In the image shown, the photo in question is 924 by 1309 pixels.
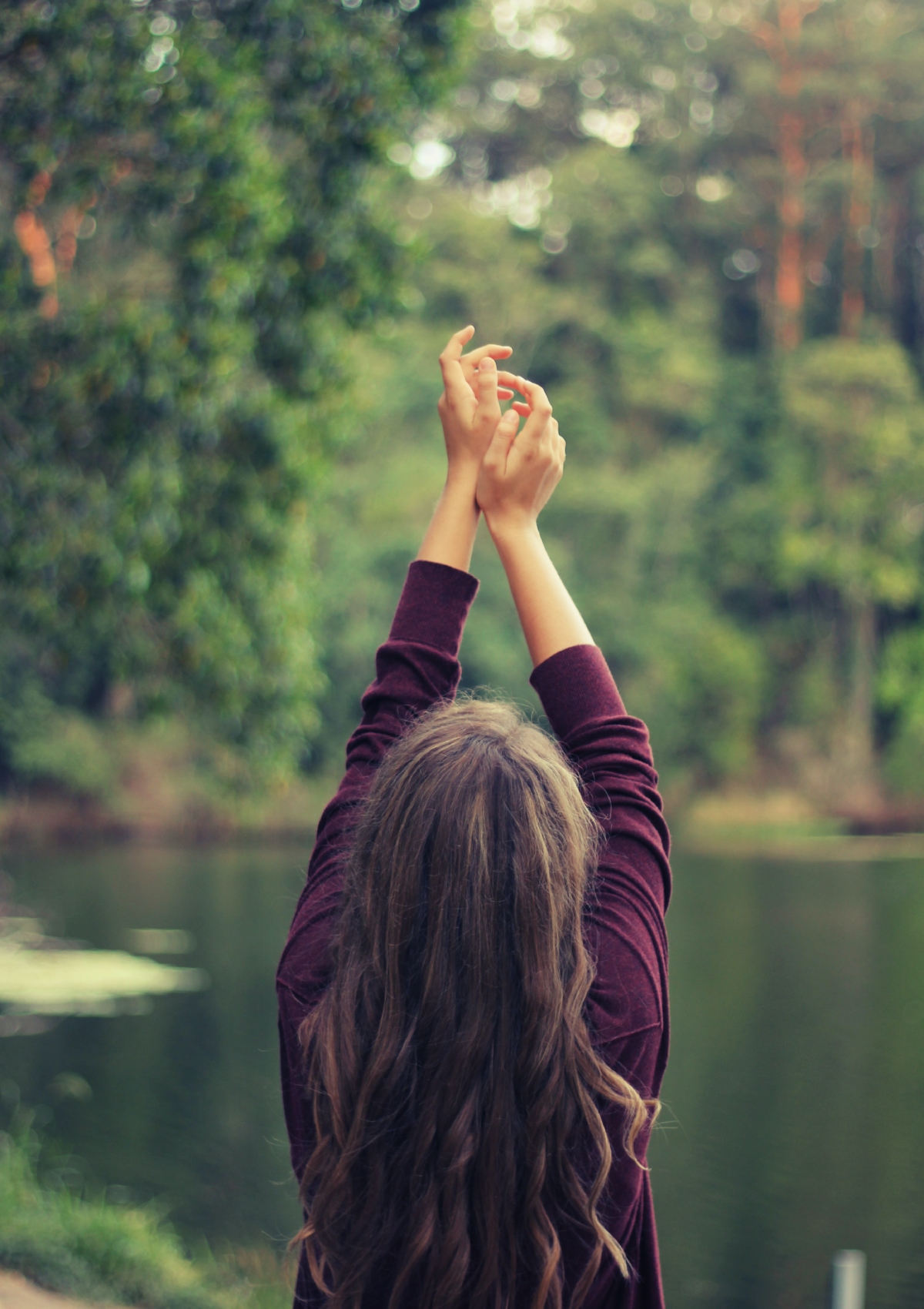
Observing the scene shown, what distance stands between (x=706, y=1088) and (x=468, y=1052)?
7635 mm

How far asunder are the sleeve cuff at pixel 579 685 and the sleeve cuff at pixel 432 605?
0.31ft

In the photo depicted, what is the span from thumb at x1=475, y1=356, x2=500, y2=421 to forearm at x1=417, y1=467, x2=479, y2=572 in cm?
5

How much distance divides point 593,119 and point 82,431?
23491mm

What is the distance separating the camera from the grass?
12.1ft

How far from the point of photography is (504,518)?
3.41ft

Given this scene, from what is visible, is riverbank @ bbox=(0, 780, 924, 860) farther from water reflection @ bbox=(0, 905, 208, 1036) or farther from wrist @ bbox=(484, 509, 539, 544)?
wrist @ bbox=(484, 509, 539, 544)

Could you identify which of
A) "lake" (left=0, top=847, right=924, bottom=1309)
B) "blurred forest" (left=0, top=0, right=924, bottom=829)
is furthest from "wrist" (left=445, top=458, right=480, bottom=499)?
"blurred forest" (left=0, top=0, right=924, bottom=829)

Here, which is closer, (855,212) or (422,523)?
(422,523)

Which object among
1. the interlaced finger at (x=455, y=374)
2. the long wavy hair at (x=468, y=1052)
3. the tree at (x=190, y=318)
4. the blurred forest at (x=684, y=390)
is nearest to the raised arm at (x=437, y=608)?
the interlaced finger at (x=455, y=374)

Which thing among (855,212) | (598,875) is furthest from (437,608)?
(855,212)

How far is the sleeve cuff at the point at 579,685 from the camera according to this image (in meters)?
1.00

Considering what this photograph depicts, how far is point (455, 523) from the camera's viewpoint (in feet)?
3.47

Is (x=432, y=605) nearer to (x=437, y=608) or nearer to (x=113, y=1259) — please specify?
(x=437, y=608)

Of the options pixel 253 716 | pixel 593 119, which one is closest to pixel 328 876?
pixel 253 716
